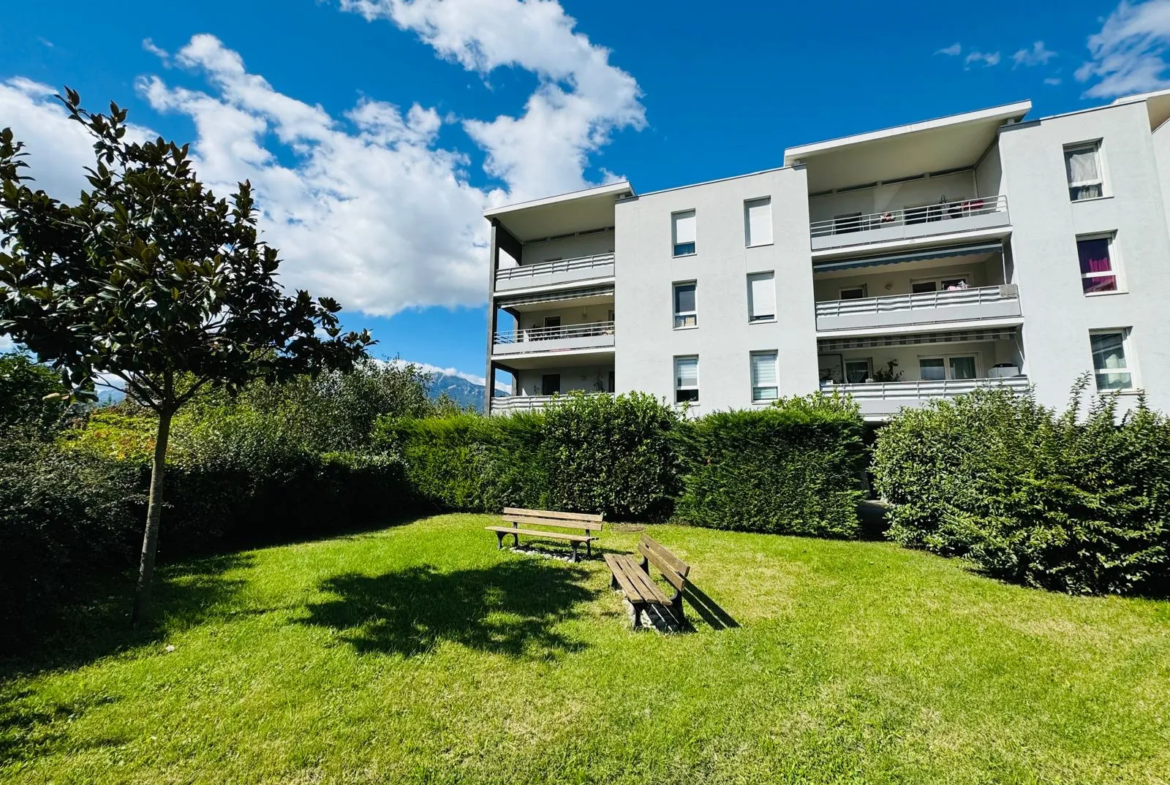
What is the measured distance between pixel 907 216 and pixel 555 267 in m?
14.7

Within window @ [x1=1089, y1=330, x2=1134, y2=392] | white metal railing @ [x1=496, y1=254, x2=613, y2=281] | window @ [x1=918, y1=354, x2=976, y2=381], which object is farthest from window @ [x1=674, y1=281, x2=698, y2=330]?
window @ [x1=1089, y1=330, x2=1134, y2=392]

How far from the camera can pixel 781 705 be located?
413 centimetres

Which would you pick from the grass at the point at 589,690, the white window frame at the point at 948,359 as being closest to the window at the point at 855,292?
the white window frame at the point at 948,359

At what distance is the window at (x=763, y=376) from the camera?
18375 millimetres

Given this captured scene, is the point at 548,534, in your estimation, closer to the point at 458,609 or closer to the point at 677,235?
the point at 458,609

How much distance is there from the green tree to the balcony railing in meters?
16.0

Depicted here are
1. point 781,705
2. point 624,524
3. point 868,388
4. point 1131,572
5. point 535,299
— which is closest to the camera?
point 781,705

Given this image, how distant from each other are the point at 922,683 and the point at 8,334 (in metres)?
9.15

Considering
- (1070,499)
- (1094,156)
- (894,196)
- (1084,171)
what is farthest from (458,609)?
(1094,156)

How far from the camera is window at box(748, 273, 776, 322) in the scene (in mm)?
18750

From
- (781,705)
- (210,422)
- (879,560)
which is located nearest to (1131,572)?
(879,560)

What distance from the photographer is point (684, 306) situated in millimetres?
20125

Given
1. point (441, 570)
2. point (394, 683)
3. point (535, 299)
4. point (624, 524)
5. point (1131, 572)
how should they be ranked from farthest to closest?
1. point (535, 299)
2. point (624, 524)
3. point (441, 570)
4. point (1131, 572)
5. point (394, 683)

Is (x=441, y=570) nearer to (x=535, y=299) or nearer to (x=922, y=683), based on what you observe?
(x=922, y=683)
